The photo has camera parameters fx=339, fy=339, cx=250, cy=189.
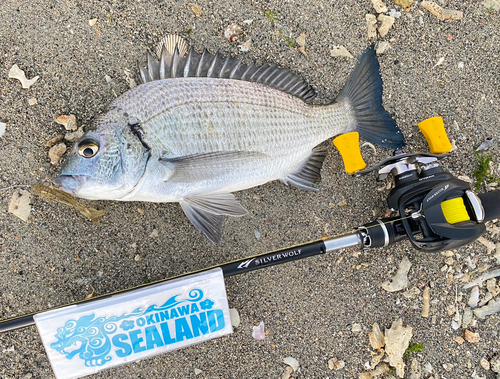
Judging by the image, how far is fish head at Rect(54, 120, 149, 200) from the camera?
1.54 metres

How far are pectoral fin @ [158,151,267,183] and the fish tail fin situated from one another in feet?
2.12

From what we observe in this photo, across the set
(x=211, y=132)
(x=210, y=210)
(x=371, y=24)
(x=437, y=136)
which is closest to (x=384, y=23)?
(x=371, y=24)

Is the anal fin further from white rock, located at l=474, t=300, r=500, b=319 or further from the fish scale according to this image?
white rock, located at l=474, t=300, r=500, b=319

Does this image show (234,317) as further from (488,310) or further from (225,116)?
(488,310)

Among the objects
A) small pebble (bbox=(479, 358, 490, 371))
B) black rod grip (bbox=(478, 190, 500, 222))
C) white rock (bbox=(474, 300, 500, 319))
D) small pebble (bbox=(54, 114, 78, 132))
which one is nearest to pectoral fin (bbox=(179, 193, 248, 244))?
small pebble (bbox=(54, 114, 78, 132))

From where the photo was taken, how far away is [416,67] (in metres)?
2.11

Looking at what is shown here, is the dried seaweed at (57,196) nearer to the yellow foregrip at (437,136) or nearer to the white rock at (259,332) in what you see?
the white rock at (259,332)

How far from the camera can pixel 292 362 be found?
198 cm

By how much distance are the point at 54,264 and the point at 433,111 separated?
2395 millimetres

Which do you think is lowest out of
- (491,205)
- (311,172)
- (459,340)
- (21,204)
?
(459,340)

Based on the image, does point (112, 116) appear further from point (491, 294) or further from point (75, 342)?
point (491, 294)

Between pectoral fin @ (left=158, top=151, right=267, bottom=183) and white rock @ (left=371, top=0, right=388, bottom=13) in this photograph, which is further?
white rock @ (left=371, top=0, right=388, bottom=13)

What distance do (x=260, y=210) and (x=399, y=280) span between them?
941 millimetres

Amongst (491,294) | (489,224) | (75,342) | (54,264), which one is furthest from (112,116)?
(491,294)
